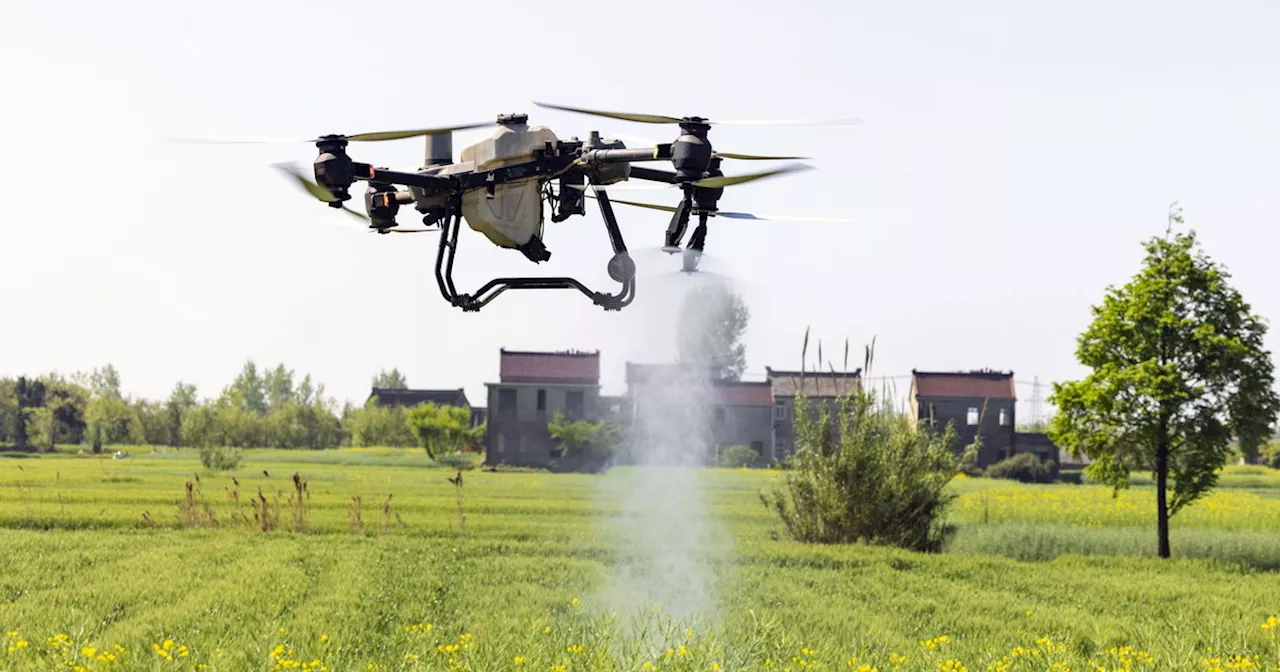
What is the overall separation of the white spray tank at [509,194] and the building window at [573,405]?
60190mm

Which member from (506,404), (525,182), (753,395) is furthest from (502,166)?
(753,395)

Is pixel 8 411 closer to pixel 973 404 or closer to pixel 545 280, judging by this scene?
pixel 973 404

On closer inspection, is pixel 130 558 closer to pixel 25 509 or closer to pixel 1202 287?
pixel 25 509

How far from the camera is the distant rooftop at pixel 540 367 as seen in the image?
6022 cm

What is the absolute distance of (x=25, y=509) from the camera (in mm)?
33781

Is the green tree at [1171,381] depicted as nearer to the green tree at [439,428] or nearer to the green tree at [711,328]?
the green tree at [711,328]

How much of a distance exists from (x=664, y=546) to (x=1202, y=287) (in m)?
17.1

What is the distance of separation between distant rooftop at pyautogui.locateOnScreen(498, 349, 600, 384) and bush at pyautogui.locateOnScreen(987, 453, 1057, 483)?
1259 inches

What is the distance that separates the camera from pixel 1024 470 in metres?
78.7

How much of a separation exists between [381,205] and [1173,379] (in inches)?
1114

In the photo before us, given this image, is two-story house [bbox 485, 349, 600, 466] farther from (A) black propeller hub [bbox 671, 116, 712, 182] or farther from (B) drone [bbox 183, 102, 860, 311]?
(A) black propeller hub [bbox 671, 116, 712, 182]

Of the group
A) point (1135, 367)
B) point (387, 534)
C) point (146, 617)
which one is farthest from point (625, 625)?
point (1135, 367)

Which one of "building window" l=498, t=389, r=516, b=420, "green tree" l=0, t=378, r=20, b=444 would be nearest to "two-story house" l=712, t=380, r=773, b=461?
"building window" l=498, t=389, r=516, b=420

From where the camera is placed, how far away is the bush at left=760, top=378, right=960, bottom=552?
28.9 metres
